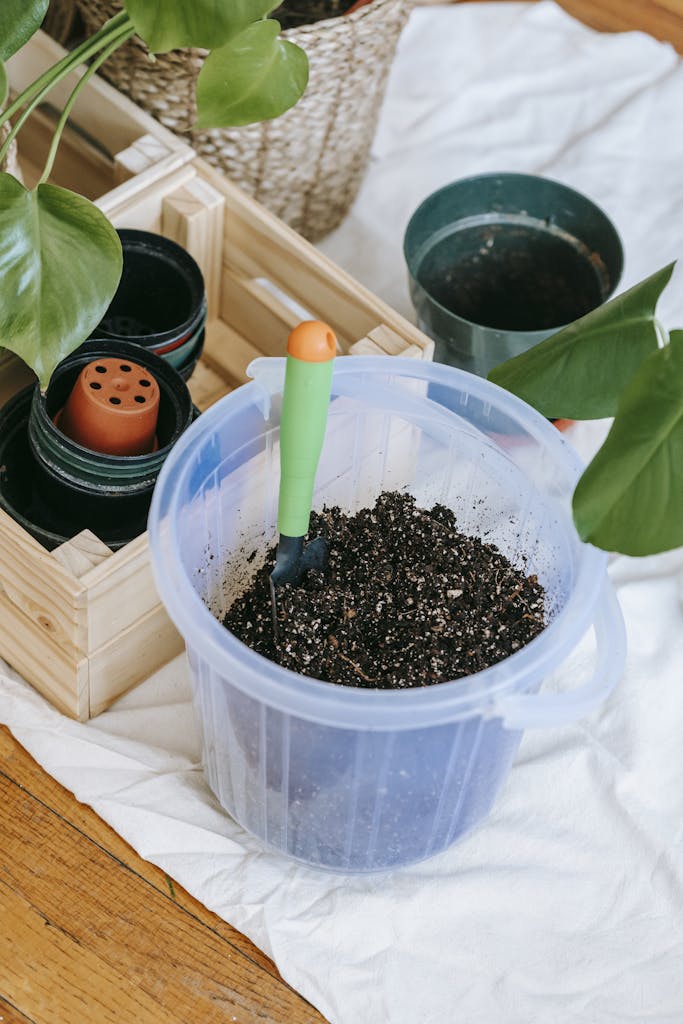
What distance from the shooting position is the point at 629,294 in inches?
27.1

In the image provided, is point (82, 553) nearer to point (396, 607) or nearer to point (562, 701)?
point (396, 607)

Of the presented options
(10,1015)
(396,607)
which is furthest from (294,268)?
(10,1015)

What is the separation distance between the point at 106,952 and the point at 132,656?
187 mm

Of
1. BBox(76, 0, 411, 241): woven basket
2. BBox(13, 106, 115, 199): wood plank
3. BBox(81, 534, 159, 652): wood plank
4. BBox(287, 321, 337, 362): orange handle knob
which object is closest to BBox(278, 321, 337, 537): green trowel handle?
BBox(287, 321, 337, 362): orange handle knob

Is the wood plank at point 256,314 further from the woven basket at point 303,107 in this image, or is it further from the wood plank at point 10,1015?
the wood plank at point 10,1015

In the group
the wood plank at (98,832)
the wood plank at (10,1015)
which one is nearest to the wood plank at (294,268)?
the wood plank at (98,832)

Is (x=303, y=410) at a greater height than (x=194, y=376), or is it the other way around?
(x=303, y=410)

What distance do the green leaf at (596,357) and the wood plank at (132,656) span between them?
283mm

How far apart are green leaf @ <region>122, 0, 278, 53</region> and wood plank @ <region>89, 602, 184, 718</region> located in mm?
342

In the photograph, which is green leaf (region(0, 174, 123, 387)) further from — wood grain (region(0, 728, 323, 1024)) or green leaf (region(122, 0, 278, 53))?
wood grain (region(0, 728, 323, 1024))

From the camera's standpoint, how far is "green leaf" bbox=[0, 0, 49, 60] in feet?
2.29

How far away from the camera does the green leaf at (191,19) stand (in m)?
0.64

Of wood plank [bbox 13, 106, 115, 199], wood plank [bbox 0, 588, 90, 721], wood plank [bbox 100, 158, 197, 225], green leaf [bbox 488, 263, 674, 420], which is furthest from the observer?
wood plank [bbox 13, 106, 115, 199]

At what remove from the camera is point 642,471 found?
595 millimetres
